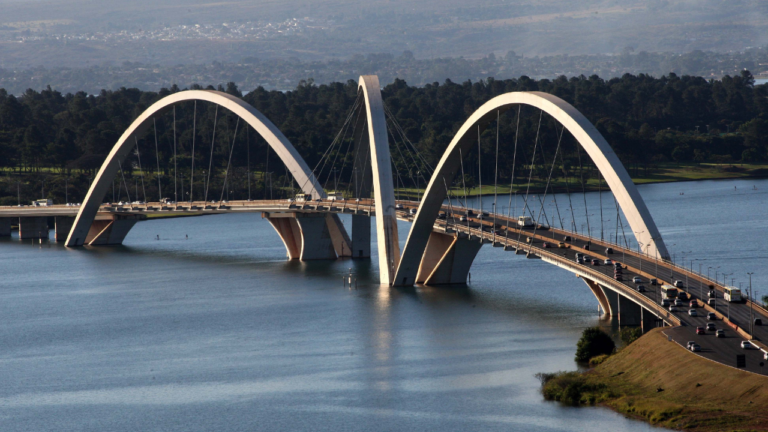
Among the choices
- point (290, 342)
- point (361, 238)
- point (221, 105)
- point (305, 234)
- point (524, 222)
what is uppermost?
point (221, 105)

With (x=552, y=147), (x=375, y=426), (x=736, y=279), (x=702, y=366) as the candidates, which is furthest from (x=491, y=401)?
(x=552, y=147)

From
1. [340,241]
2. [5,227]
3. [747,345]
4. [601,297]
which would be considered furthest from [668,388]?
[5,227]

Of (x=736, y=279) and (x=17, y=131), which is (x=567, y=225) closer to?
(x=736, y=279)

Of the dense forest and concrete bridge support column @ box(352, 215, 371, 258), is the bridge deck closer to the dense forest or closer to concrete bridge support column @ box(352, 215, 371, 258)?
concrete bridge support column @ box(352, 215, 371, 258)

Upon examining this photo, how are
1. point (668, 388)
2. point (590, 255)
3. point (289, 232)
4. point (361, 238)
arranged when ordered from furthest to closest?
point (289, 232) → point (361, 238) → point (590, 255) → point (668, 388)

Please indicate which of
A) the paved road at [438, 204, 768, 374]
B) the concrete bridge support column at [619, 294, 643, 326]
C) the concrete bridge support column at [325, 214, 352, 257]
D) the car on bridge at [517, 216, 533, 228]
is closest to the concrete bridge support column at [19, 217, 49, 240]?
the concrete bridge support column at [325, 214, 352, 257]

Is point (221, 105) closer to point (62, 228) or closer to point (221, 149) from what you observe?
point (62, 228)

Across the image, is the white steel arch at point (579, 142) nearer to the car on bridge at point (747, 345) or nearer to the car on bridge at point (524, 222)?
the car on bridge at point (524, 222)

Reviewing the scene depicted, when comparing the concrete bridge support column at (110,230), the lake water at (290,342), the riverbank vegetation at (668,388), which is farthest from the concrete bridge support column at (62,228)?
the riverbank vegetation at (668,388)
